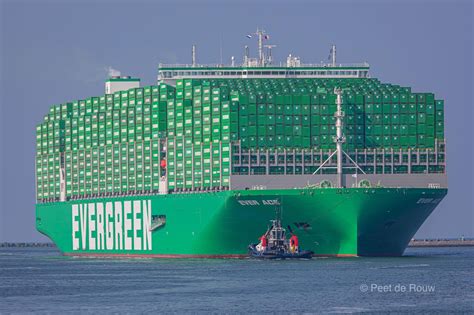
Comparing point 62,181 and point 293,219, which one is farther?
point 62,181

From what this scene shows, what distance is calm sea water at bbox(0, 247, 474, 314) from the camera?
72438 millimetres

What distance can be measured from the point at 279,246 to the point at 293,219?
2.18 meters

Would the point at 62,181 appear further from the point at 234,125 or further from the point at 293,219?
the point at 293,219

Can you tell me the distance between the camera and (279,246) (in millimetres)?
105812

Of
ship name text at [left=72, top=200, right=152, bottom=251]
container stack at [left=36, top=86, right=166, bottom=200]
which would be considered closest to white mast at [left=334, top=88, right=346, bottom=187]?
container stack at [left=36, top=86, right=166, bottom=200]

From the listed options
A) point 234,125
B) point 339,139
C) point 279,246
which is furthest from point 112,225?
point 339,139

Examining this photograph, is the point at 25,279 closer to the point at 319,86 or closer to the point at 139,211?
the point at 139,211

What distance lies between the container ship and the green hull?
0.32 feet

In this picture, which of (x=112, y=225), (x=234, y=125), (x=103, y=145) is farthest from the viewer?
(x=103, y=145)

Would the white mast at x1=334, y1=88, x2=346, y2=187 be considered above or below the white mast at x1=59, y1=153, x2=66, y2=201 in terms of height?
above

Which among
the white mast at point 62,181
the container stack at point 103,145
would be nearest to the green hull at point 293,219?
the container stack at point 103,145

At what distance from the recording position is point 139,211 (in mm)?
120438

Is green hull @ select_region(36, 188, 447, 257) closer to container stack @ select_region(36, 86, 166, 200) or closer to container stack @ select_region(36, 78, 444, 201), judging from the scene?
container stack @ select_region(36, 78, 444, 201)

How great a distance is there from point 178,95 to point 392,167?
18921 millimetres
